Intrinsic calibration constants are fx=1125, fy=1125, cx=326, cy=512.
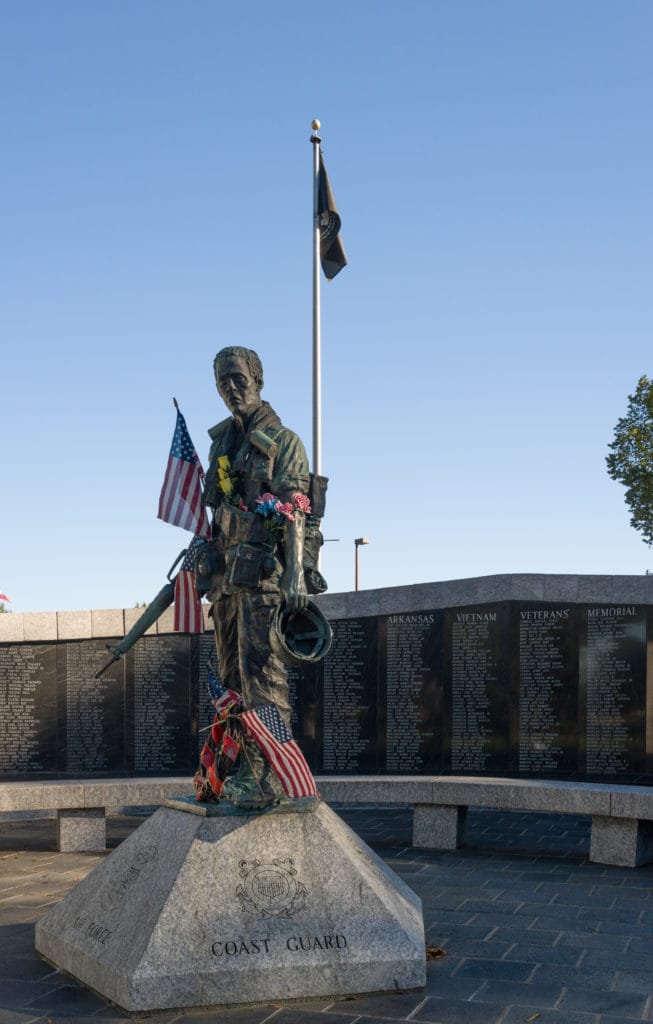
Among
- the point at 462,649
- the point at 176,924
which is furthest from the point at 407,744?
the point at 176,924

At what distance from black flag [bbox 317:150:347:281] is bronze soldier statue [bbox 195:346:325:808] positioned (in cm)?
1070

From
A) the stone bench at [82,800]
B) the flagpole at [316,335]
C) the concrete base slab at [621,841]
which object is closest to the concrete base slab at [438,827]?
the concrete base slab at [621,841]

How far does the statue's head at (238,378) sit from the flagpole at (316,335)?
8.53 meters

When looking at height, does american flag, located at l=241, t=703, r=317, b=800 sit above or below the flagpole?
below

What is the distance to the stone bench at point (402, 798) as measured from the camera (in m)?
9.62

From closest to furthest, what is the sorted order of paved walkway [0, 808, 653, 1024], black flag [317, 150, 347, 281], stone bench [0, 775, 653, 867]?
1. paved walkway [0, 808, 653, 1024]
2. stone bench [0, 775, 653, 867]
3. black flag [317, 150, 347, 281]

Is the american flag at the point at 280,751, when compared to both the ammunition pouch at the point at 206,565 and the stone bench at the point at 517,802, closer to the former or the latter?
the ammunition pouch at the point at 206,565

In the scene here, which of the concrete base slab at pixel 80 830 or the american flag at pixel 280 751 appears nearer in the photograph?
the american flag at pixel 280 751

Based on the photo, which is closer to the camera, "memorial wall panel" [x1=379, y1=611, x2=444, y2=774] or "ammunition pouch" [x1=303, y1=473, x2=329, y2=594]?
"ammunition pouch" [x1=303, y1=473, x2=329, y2=594]

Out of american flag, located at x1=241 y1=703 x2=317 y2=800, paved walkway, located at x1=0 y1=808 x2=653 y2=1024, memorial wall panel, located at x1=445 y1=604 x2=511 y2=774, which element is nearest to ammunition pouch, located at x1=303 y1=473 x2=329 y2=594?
american flag, located at x1=241 y1=703 x2=317 y2=800

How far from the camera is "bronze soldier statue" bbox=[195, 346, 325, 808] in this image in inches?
241

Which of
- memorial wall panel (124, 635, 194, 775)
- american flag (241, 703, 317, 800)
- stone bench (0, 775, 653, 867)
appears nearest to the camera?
american flag (241, 703, 317, 800)

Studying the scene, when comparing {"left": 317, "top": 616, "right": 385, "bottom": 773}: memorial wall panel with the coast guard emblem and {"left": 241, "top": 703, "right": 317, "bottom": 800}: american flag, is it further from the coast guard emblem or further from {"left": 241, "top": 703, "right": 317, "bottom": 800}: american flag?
the coast guard emblem

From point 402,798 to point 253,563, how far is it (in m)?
4.68
